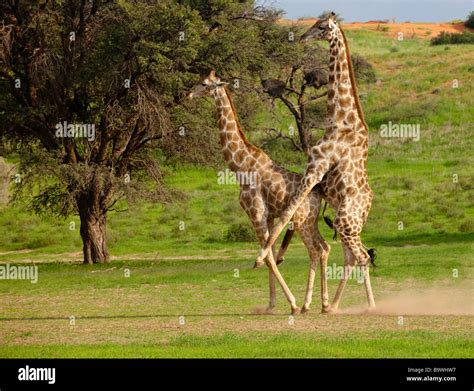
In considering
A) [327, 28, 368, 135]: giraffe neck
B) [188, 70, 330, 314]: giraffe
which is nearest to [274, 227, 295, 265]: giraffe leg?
[188, 70, 330, 314]: giraffe

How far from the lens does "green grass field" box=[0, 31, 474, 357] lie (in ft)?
50.3

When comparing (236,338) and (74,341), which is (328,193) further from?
(74,341)

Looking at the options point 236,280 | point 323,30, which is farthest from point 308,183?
point 236,280

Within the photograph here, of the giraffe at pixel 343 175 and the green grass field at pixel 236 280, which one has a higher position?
the giraffe at pixel 343 175

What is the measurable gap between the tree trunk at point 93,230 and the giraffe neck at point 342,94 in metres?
14.0

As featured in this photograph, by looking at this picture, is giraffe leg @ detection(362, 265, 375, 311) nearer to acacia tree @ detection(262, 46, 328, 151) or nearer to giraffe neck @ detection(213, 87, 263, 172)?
giraffe neck @ detection(213, 87, 263, 172)

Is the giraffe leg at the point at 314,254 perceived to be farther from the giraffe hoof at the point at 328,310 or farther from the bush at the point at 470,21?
the bush at the point at 470,21

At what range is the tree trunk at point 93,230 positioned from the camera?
101ft

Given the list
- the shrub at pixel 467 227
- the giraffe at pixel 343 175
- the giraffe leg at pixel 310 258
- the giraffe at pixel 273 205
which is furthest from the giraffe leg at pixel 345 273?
the shrub at pixel 467 227
